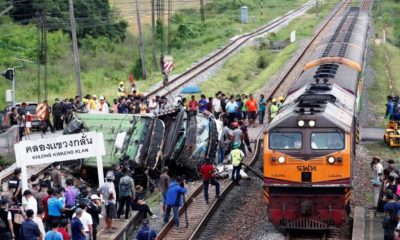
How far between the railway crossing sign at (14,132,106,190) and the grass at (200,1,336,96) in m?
20.5

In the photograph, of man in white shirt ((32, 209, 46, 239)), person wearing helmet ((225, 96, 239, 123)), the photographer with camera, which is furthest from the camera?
person wearing helmet ((225, 96, 239, 123))

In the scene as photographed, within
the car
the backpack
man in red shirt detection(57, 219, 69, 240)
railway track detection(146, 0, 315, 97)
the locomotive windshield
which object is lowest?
railway track detection(146, 0, 315, 97)

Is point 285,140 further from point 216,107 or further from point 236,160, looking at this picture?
point 216,107

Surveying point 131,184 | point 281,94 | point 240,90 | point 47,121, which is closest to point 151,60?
point 240,90

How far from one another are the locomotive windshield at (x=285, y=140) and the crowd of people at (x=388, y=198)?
2.22 m

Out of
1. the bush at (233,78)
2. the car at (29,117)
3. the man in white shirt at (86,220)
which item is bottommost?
the bush at (233,78)

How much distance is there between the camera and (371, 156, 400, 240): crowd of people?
16.6 m

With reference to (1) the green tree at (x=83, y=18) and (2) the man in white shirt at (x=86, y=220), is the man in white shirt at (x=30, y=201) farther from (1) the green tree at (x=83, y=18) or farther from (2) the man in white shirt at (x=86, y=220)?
(1) the green tree at (x=83, y=18)

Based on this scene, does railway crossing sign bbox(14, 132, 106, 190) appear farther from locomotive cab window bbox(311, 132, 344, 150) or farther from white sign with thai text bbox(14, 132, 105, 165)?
locomotive cab window bbox(311, 132, 344, 150)

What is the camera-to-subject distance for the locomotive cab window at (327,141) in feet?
60.1

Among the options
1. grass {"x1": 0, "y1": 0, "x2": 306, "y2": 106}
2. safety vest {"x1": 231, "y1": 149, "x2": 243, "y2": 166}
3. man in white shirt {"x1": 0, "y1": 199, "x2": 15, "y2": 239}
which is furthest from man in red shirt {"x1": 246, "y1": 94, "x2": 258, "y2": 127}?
man in white shirt {"x1": 0, "y1": 199, "x2": 15, "y2": 239}

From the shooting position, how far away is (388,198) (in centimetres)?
1698

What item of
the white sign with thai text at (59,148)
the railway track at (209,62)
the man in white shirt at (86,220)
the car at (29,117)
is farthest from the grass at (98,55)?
the man in white shirt at (86,220)

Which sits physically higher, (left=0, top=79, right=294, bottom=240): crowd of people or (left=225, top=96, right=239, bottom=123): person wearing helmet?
(left=0, top=79, right=294, bottom=240): crowd of people
